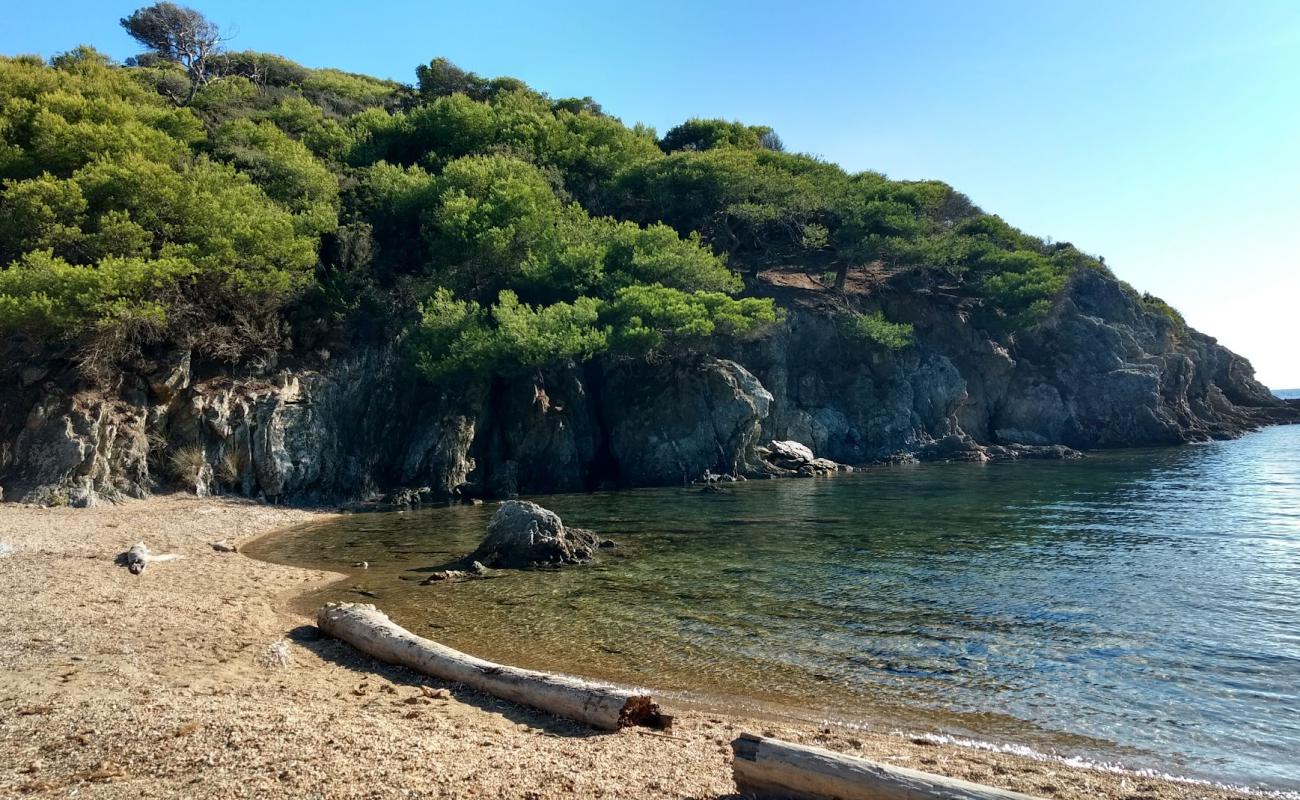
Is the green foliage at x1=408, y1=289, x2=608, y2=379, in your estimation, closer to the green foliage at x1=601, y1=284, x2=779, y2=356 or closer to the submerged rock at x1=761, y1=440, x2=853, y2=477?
the green foliage at x1=601, y1=284, x2=779, y2=356

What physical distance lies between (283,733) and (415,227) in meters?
36.7

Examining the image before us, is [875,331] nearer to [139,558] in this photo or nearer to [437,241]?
[437,241]

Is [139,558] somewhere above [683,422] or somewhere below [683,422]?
below

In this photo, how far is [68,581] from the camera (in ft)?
40.7

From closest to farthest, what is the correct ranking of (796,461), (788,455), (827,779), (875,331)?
(827,779)
(796,461)
(788,455)
(875,331)

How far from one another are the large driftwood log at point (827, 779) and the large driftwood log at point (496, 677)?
178 centimetres

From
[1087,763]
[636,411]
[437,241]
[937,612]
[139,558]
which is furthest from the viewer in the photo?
[636,411]

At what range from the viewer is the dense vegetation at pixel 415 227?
26531 millimetres

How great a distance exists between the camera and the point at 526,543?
16.7m

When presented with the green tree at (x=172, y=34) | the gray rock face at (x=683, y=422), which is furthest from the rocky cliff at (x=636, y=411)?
the green tree at (x=172, y=34)

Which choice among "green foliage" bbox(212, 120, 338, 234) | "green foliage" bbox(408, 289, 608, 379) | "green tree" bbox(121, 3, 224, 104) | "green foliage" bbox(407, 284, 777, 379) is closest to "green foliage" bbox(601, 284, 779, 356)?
"green foliage" bbox(407, 284, 777, 379)

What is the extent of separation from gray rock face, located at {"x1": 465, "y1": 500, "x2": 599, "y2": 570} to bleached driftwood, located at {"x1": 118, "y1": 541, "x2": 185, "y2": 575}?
248 inches

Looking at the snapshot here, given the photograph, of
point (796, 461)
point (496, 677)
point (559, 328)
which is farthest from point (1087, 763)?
point (796, 461)

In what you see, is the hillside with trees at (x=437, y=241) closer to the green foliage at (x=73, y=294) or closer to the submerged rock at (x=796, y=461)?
the green foliage at (x=73, y=294)
